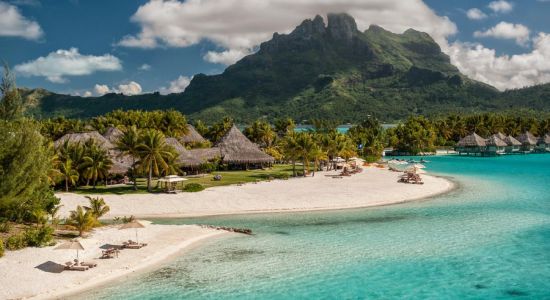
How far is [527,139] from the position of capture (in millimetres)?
110938

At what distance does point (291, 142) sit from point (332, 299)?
39978 mm

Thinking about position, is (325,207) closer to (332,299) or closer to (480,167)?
(332,299)

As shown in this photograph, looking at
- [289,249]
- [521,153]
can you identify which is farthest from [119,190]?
[521,153]

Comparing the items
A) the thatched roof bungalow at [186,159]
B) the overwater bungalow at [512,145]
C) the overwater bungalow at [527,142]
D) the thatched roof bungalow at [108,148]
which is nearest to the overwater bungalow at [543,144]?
the overwater bungalow at [527,142]

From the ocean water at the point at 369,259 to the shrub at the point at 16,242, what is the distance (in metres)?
6.97

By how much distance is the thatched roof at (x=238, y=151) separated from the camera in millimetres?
63531

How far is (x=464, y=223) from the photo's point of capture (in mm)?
32688

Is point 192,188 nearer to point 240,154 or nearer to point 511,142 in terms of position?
point 240,154

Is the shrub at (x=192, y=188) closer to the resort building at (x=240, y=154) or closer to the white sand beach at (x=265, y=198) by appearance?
the white sand beach at (x=265, y=198)

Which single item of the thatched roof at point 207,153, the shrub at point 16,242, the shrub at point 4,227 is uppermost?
the thatched roof at point 207,153

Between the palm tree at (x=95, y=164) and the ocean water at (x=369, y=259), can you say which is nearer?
the ocean water at (x=369, y=259)

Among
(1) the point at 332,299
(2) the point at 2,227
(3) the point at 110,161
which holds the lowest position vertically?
(1) the point at 332,299

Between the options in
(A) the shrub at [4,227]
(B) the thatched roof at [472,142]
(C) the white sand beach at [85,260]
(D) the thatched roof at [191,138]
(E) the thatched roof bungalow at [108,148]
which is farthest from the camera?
(B) the thatched roof at [472,142]

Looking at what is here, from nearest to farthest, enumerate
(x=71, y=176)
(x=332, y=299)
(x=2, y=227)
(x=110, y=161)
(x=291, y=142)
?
(x=332, y=299)
(x=2, y=227)
(x=71, y=176)
(x=110, y=161)
(x=291, y=142)
